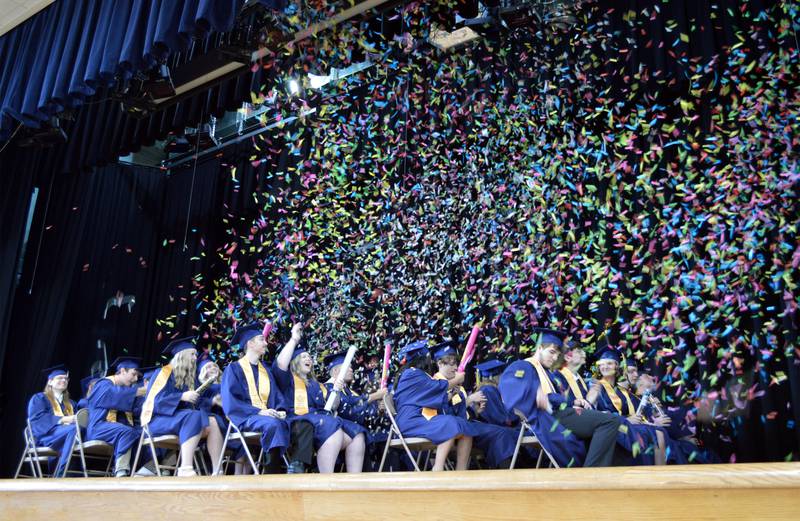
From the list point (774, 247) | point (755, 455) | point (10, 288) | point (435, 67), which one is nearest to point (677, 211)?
point (774, 247)

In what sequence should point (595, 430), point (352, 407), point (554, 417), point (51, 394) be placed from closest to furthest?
point (595, 430) → point (554, 417) → point (352, 407) → point (51, 394)

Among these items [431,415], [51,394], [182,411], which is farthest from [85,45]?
[431,415]

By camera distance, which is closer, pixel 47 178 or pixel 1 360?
pixel 1 360

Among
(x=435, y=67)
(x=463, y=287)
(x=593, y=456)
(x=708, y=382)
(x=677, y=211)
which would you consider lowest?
(x=593, y=456)

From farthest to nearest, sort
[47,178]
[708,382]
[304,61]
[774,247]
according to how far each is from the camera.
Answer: [47,178] → [304,61] → [708,382] → [774,247]

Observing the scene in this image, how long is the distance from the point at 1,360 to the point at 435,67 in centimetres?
489

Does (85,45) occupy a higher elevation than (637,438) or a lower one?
higher

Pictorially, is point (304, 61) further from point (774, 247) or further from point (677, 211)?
point (774, 247)

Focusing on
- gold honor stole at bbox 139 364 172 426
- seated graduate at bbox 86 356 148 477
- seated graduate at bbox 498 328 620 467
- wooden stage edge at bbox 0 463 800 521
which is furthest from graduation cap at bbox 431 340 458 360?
wooden stage edge at bbox 0 463 800 521

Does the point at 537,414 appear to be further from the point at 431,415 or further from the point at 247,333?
the point at 247,333

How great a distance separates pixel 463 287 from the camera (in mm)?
6652

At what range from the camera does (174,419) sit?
516 centimetres

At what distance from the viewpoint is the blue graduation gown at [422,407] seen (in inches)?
192

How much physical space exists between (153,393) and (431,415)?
1.87m
